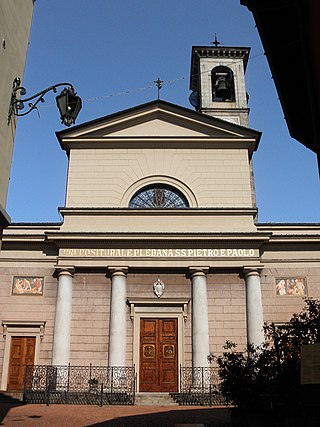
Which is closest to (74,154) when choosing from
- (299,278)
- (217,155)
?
(217,155)

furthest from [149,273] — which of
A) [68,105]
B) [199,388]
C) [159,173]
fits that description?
[68,105]

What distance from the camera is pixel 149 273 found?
20.2 meters

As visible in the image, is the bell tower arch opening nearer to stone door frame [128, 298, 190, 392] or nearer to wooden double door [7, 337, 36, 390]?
stone door frame [128, 298, 190, 392]

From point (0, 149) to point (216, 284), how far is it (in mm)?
12260

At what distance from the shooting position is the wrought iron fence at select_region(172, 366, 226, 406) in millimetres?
16484

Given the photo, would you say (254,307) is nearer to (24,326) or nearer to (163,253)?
(163,253)

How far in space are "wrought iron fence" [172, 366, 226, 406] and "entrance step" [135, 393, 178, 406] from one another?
0.26 metres

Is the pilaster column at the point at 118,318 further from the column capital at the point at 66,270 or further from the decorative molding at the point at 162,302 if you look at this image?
the column capital at the point at 66,270

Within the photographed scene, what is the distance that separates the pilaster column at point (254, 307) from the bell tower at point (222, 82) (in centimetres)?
1679

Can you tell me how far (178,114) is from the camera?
919 inches

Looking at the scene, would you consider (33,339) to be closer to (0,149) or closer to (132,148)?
(132,148)

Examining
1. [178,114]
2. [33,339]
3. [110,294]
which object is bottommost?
[33,339]

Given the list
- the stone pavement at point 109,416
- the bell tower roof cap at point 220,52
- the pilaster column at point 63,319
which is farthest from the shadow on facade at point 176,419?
the bell tower roof cap at point 220,52

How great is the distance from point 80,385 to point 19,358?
2.95 m
